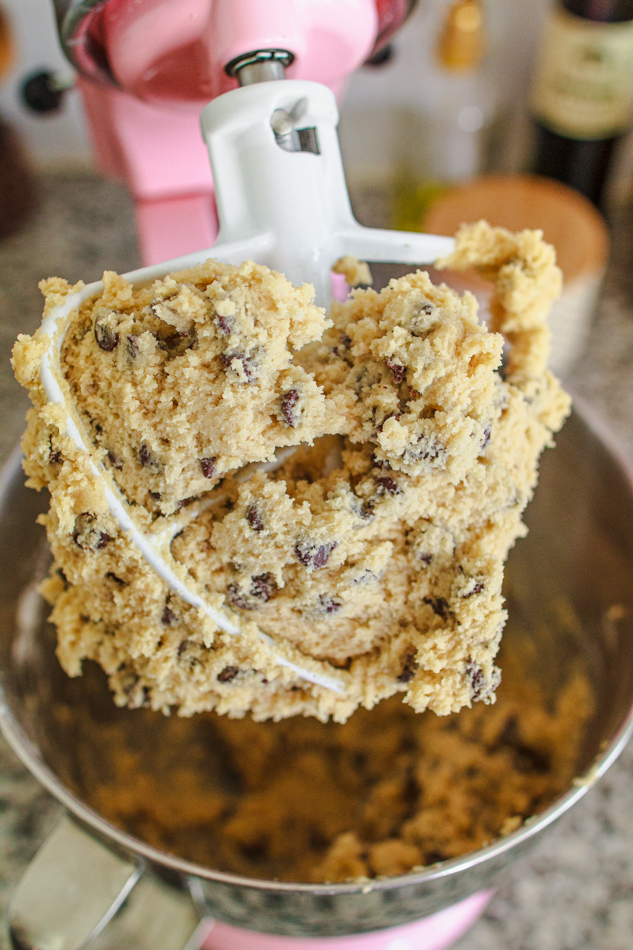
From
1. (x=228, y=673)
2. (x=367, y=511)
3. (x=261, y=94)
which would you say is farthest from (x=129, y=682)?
(x=261, y=94)

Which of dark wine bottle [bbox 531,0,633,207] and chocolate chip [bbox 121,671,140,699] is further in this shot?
dark wine bottle [bbox 531,0,633,207]

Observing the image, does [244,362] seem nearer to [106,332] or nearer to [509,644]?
[106,332]

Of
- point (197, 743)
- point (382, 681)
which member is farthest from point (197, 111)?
point (197, 743)

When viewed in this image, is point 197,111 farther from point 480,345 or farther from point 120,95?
point 480,345

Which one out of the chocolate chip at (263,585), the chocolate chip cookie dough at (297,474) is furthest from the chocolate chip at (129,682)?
the chocolate chip at (263,585)

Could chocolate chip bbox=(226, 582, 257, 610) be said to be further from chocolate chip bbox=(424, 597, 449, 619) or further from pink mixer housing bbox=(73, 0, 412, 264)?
pink mixer housing bbox=(73, 0, 412, 264)

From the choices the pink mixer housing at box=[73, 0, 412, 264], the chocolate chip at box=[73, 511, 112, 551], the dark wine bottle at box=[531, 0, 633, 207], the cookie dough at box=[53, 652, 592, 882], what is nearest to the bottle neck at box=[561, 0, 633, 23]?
the dark wine bottle at box=[531, 0, 633, 207]
